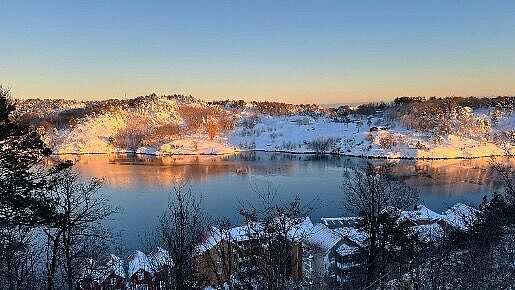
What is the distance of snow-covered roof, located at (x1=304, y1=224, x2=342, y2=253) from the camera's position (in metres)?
10.4

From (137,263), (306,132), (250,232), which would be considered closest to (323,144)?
(306,132)

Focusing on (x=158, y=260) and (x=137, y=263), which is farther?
(x=137, y=263)

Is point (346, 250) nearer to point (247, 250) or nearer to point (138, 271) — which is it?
point (138, 271)

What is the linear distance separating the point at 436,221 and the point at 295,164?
68.2 feet

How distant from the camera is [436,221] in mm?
12102

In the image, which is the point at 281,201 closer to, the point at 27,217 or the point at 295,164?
the point at 27,217

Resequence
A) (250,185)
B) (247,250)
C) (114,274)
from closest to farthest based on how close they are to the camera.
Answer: (247,250)
(114,274)
(250,185)

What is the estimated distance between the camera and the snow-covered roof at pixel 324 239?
34.1 feet

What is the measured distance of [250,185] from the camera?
71.9ft

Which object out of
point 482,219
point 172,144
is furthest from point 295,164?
point 482,219

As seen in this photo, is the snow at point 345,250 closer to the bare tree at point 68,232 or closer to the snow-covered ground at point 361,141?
the bare tree at point 68,232

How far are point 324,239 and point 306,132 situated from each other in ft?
137

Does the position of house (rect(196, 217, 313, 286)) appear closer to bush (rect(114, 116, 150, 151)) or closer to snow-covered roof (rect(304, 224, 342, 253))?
snow-covered roof (rect(304, 224, 342, 253))

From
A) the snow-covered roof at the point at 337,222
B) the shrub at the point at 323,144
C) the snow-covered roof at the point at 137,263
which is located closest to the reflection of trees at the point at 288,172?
the shrub at the point at 323,144
